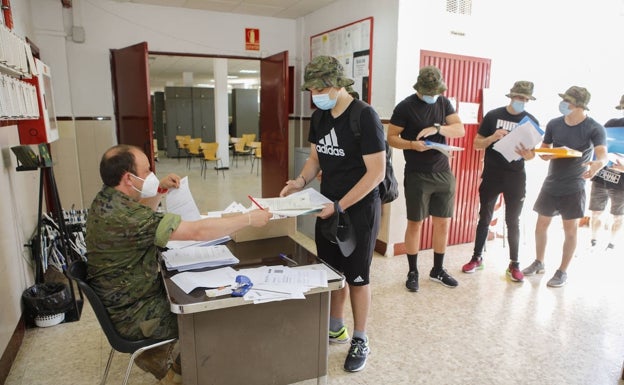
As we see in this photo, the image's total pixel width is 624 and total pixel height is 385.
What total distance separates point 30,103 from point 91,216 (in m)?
1.68

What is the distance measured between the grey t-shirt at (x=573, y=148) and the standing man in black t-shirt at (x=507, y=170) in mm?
256

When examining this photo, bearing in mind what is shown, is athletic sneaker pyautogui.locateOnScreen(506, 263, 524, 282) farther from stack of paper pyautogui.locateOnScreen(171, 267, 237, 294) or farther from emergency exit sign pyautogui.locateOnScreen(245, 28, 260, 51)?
emergency exit sign pyautogui.locateOnScreen(245, 28, 260, 51)

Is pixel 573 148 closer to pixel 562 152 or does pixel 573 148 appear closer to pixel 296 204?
pixel 562 152

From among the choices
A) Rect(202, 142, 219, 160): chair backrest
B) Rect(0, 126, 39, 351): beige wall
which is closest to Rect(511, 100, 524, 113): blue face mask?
Rect(0, 126, 39, 351): beige wall

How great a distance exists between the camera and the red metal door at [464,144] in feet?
13.1

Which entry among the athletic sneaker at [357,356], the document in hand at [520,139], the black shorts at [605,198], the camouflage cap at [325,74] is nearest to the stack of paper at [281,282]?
the athletic sneaker at [357,356]

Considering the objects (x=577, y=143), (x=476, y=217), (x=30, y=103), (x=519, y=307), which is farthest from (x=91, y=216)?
(x=476, y=217)

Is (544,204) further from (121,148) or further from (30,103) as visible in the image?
(30,103)

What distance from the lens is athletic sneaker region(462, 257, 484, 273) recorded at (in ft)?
12.3

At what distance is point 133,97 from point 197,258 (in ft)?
10.6

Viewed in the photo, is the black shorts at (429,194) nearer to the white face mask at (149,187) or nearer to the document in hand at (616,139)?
the document in hand at (616,139)

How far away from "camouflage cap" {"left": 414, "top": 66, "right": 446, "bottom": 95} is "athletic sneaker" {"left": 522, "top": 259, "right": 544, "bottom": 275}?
1859 millimetres

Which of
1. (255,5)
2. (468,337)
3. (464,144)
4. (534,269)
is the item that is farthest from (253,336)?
(255,5)

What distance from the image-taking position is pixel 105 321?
1654mm
